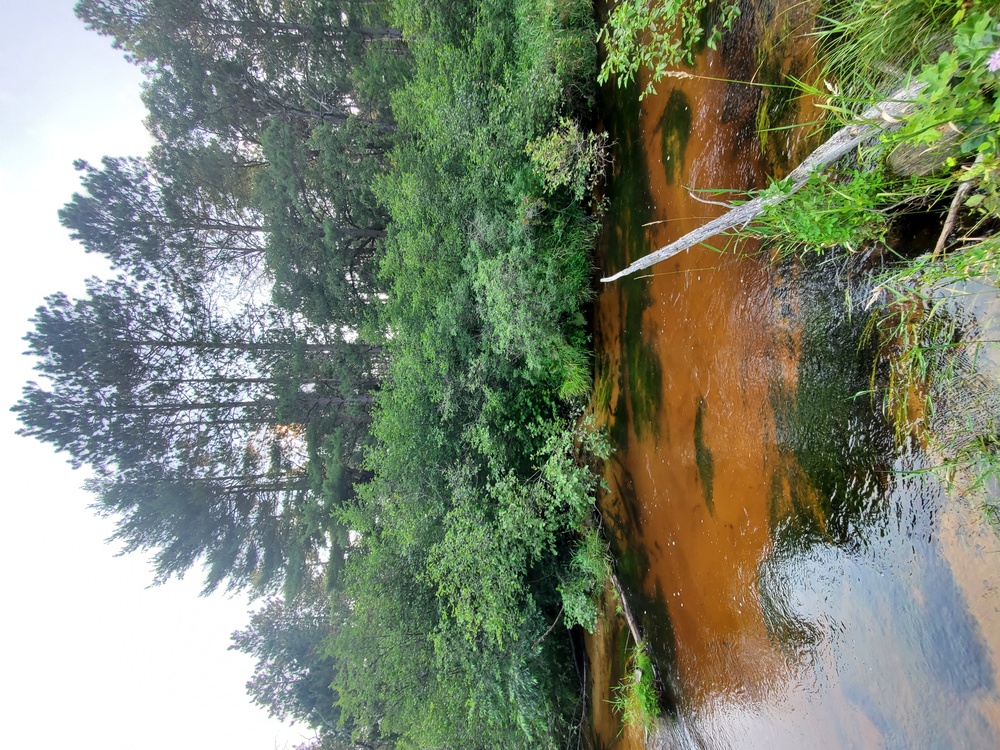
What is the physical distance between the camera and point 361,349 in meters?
15.0

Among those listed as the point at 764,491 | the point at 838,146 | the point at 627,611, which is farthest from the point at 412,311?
the point at 838,146

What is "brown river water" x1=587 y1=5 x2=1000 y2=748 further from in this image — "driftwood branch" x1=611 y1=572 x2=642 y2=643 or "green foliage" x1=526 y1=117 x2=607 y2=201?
"green foliage" x1=526 y1=117 x2=607 y2=201

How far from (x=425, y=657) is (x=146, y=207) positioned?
14.0 m

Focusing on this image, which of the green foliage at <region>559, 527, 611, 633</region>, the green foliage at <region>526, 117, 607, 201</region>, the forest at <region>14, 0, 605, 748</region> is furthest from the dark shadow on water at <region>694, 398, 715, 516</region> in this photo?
the green foliage at <region>526, 117, 607, 201</region>

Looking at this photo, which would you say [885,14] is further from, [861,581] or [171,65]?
[171,65]

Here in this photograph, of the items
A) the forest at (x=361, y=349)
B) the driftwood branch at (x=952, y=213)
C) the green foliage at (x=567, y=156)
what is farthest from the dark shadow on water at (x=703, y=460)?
the green foliage at (x=567, y=156)

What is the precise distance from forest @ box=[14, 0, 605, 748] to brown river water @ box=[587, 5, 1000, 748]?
4.49 feet

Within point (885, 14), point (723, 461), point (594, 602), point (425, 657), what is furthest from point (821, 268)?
point (425, 657)

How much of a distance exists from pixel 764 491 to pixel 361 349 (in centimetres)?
1188

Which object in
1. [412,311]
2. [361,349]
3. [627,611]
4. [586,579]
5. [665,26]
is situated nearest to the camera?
[665,26]

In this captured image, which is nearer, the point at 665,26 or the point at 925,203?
the point at 925,203

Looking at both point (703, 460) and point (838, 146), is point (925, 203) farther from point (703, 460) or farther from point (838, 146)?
point (703, 460)

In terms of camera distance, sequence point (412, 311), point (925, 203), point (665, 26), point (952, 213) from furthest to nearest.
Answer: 1. point (412, 311)
2. point (665, 26)
3. point (925, 203)
4. point (952, 213)

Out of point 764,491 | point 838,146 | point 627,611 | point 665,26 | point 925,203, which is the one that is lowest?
point 627,611
